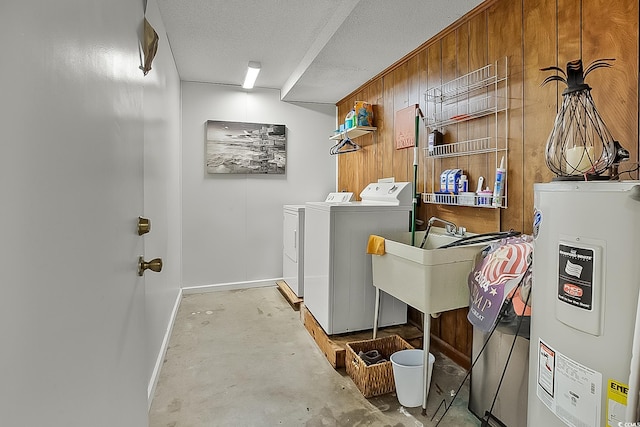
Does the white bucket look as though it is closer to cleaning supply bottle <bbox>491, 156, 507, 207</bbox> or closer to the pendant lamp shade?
cleaning supply bottle <bbox>491, 156, 507, 207</bbox>

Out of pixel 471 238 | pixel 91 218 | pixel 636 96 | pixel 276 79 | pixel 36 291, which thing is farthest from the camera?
pixel 276 79

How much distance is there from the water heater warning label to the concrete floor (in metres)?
1.16

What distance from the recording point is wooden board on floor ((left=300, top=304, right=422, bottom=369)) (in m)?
2.44

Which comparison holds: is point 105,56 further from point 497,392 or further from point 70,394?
point 497,392

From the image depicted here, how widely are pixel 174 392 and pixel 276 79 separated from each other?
3351 mm

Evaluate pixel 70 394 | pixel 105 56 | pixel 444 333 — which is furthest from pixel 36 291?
pixel 444 333

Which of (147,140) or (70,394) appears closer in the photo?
(70,394)

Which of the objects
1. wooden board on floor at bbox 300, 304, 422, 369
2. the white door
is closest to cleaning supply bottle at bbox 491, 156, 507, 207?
wooden board on floor at bbox 300, 304, 422, 369

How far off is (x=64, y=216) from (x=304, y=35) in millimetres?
2857

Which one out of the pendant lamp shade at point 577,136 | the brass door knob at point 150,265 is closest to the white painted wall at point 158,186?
the brass door knob at point 150,265

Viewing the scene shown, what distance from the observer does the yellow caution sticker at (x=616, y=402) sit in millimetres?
930

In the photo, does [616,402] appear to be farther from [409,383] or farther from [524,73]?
[524,73]

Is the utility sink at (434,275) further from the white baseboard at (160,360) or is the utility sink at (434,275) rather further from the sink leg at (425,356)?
the white baseboard at (160,360)

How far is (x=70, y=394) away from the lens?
63 cm
